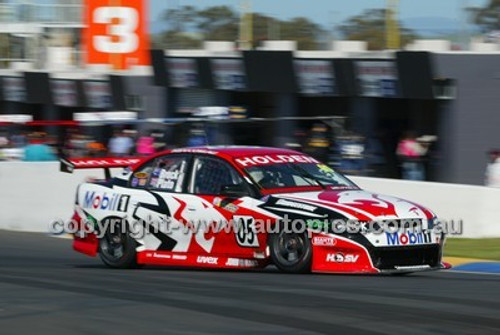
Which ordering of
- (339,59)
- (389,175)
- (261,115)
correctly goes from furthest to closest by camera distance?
(261,115)
(339,59)
(389,175)

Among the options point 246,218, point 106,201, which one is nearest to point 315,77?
point 106,201

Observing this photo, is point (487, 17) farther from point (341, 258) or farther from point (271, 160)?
point (341, 258)

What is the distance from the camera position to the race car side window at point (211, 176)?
1179cm

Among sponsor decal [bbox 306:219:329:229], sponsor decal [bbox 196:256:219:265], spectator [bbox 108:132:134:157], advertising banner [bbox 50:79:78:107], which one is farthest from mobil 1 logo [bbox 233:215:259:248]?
advertising banner [bbox 50:79:78:107]

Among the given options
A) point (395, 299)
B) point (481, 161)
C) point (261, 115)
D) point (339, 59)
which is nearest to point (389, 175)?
point (481, 161)

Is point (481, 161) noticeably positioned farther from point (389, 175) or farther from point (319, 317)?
point (319, 317)

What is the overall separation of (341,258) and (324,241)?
0.24m

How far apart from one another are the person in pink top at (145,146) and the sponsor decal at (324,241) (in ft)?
39.7

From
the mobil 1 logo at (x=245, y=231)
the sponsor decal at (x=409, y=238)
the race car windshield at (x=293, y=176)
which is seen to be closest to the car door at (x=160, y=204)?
the mobil 1 logo at (x=245, y=231)

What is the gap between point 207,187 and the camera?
39.2 feet

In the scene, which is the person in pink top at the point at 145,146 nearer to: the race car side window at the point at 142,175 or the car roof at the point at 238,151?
the race car side window at the point at 142,175

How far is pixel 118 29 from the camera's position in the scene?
103 feet

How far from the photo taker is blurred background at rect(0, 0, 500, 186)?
76.1 ft

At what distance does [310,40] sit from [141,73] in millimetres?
6809
